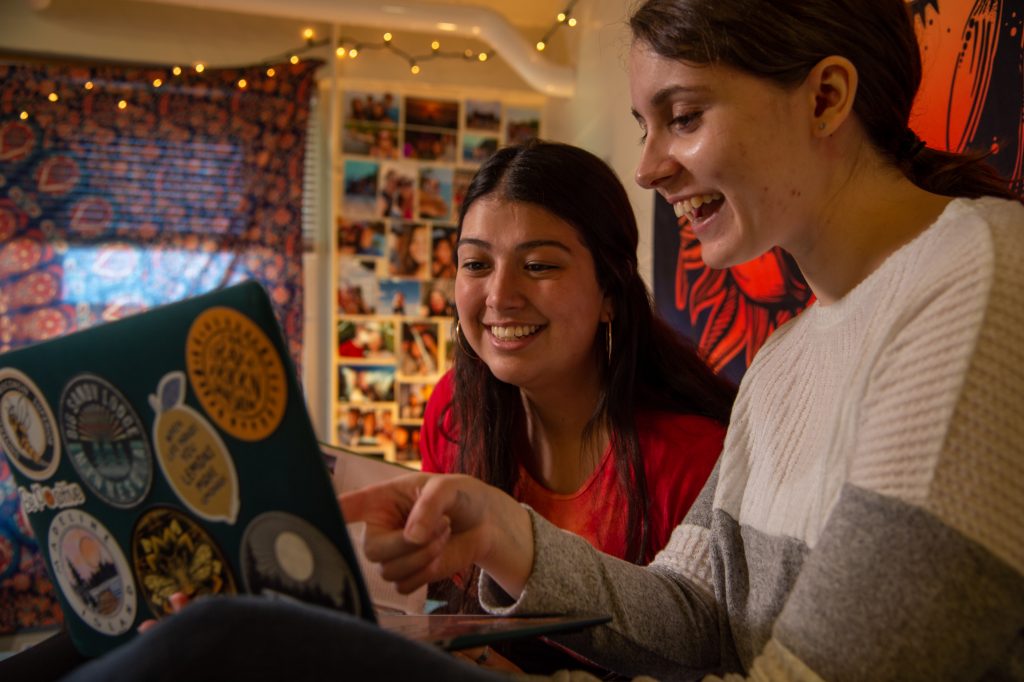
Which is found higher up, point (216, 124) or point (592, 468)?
point (216, 124)

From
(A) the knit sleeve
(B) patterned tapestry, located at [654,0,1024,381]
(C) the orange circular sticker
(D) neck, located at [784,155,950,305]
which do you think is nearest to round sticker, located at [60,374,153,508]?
(C) the orange circular sticker

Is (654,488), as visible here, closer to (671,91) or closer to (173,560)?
(671,91)

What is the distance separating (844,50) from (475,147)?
3216 mm

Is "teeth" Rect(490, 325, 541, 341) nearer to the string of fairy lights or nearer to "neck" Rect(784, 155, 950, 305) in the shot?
"neck" Rect(784, 155, 950, 305)

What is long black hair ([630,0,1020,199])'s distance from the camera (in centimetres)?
84

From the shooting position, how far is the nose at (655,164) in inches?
36.7

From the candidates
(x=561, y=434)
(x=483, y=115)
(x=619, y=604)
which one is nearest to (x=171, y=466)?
(x=619, y=604)

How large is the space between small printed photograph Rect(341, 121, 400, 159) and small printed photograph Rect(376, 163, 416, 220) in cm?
7

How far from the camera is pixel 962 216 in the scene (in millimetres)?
707

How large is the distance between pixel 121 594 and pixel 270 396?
0.34 metres

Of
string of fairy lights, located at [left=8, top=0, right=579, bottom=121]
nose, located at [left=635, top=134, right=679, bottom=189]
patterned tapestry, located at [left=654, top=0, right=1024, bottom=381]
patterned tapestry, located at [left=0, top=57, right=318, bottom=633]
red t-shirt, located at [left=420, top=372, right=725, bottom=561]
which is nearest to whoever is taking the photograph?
nose, located at [left=635, top=134, right=679, bottom=189]

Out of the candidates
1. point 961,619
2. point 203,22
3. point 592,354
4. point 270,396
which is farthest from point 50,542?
point 203,22

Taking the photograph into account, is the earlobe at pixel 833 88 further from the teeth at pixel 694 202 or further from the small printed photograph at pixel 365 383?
the small printed photograph at pixel 365 383

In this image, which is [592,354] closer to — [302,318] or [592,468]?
[592,468]
